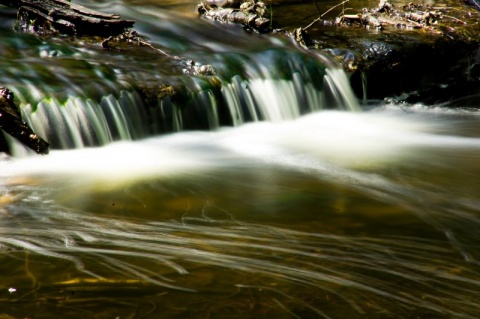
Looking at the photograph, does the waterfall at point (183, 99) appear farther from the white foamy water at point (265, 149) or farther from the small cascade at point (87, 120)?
the white foamy water at point (265, 149)

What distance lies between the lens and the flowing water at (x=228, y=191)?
11.0 feet

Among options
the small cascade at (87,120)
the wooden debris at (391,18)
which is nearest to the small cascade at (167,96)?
the small cascade at (87,120)

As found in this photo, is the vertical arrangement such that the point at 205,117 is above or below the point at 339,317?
above

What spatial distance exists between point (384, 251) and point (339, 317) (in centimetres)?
106

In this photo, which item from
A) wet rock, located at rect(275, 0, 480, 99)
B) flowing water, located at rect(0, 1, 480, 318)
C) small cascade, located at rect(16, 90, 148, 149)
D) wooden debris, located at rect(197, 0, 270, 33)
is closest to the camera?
flowing water, located at rect(0, 1, 480, 318)

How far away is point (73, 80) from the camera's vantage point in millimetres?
7355

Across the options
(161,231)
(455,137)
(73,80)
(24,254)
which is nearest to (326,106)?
(455,137)

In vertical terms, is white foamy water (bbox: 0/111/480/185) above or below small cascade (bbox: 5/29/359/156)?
below

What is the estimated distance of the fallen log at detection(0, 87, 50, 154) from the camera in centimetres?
636

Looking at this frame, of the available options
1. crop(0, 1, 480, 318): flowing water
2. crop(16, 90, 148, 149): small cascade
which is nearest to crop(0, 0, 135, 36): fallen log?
crop(0, 1, 480, 318): flowing water

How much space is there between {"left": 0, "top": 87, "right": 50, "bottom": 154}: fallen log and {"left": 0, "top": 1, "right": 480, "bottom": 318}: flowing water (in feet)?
0.51

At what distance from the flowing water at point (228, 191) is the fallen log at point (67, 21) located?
1.33 ft

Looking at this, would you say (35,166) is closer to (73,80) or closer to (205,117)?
(73,80)

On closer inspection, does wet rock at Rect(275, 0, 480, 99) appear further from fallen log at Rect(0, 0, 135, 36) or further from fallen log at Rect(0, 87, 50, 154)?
fallen log at Rect(0, 87, 50, 154)
